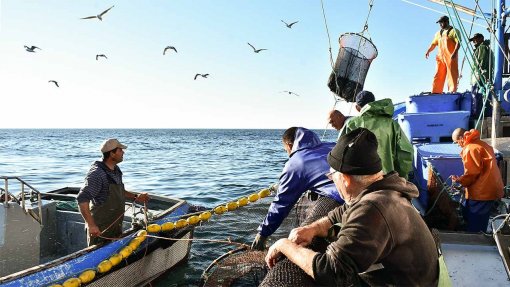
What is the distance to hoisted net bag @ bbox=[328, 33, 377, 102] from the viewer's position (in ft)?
27.2

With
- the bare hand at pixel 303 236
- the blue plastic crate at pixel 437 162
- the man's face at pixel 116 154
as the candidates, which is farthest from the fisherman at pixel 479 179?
the man's face at pixel 116 154

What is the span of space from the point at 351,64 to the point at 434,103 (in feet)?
9.38

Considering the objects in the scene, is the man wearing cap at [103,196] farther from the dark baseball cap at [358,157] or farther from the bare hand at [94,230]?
the dark baseball cap at [358,157]

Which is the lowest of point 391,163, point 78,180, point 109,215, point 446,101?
point 78,180

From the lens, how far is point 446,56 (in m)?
10.6

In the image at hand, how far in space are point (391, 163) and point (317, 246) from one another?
2317 millimetres

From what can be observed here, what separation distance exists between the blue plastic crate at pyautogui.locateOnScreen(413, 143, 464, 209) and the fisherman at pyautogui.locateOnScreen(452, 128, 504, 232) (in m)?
0.80

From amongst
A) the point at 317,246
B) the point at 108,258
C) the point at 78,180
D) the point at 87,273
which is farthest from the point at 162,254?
the point at 78,180

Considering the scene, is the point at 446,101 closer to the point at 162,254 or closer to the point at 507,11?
the point at 507,11

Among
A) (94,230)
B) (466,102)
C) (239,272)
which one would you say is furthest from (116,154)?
(466,102)

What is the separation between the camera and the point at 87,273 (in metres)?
4.79

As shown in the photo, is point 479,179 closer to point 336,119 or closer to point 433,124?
point 336,119

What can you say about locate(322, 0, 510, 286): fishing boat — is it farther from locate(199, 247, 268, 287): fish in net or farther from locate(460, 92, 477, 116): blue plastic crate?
locate(199, 247, 268, 287): fish in net

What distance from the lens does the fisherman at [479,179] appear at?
19.4ft
